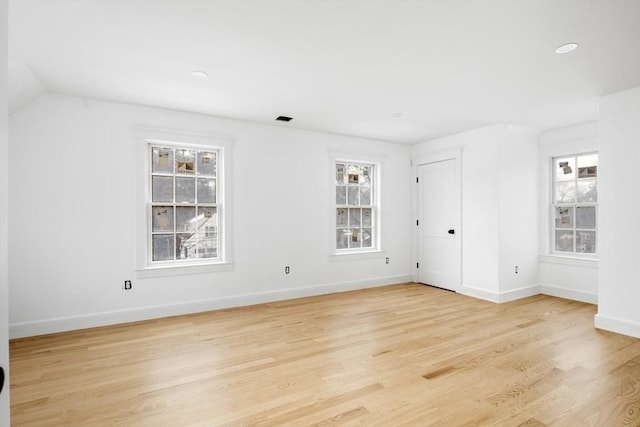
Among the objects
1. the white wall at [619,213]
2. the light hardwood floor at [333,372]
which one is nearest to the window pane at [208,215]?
the light hardwood floor at [333,372]

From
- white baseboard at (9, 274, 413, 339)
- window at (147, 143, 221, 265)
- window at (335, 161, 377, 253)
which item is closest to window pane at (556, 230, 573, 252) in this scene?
window at (335, 161, 377, 253)

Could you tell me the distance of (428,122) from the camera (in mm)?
4723

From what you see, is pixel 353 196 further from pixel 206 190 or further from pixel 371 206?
pixel 206 190

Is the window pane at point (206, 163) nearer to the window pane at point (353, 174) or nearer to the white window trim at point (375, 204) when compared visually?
the white window trim at point (375, 204)

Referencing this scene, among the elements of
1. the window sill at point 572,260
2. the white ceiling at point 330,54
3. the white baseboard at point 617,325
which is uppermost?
the white ceiling at point 330,54

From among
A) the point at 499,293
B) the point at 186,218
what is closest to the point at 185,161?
the point at 186,218

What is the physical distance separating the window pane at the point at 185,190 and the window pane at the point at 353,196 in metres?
2.54

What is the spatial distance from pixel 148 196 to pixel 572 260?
5960 mm

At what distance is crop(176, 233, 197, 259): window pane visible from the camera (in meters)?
4.35

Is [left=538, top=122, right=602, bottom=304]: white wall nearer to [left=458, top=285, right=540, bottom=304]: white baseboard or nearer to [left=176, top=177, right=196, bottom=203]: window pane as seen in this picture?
[left=458, top=285, right=540, bottom=304]: white baseboard

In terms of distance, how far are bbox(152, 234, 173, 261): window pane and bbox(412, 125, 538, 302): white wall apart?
4.33m

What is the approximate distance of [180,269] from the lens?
421 cm

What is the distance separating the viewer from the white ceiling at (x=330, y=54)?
84.6 inches

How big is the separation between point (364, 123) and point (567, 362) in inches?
140
